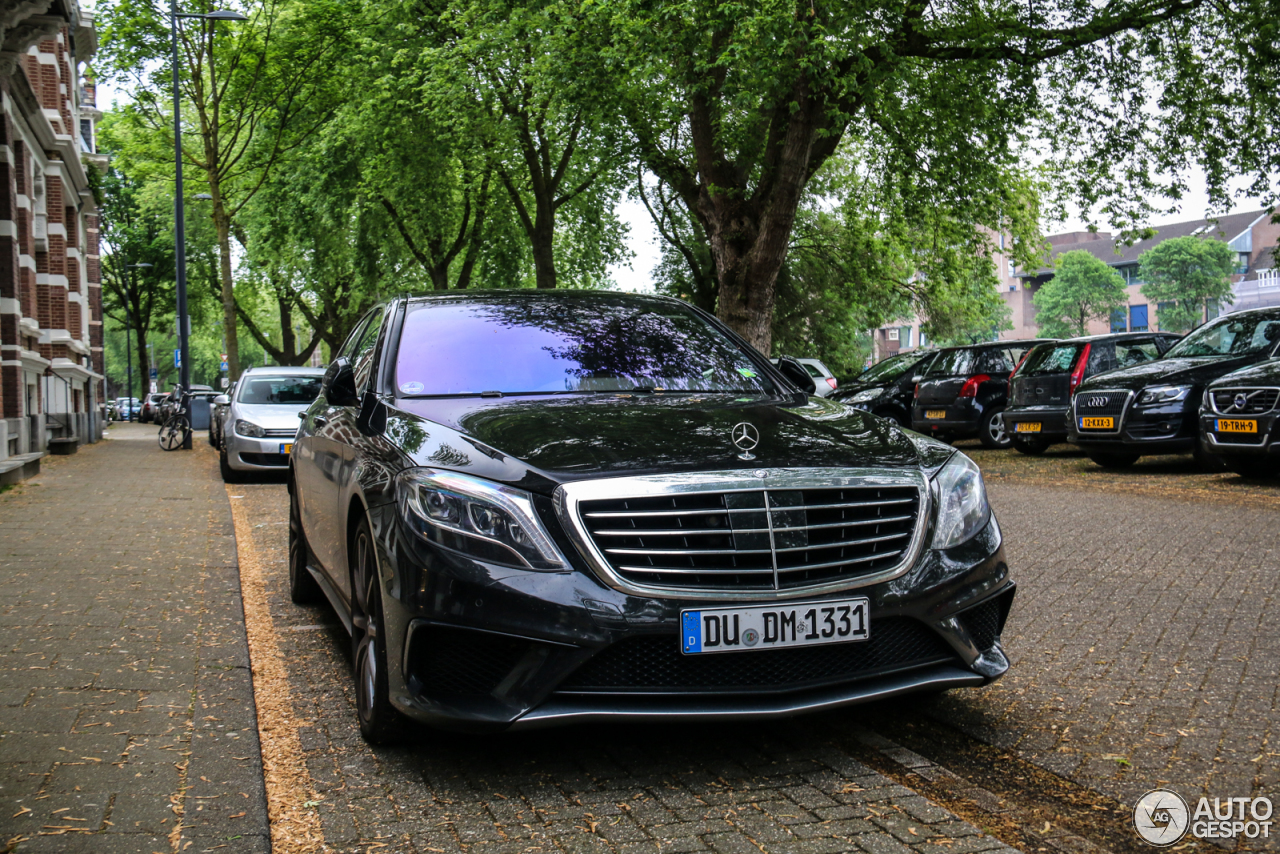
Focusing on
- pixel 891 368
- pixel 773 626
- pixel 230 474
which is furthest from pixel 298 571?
pixel 891 368

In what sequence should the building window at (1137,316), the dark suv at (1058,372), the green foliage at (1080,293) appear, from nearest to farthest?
the dark suv at (1058,372), the green foliage at (1080,293), the building window at (1137,316)

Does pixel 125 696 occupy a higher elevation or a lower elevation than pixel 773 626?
lower

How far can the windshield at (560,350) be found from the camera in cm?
478

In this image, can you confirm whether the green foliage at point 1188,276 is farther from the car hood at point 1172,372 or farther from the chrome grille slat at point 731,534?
the chrome grille slat at point 731,534

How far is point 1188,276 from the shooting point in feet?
257

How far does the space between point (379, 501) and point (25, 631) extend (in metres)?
3.01

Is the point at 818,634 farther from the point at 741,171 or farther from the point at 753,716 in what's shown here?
the point at 741,171

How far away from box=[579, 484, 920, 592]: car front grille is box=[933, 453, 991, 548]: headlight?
30 cm

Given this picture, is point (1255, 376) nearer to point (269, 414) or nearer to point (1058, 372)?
point (1058, 372)

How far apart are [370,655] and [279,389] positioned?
44.3ft

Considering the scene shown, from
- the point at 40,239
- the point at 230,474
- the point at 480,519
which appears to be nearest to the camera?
the point at 480,519

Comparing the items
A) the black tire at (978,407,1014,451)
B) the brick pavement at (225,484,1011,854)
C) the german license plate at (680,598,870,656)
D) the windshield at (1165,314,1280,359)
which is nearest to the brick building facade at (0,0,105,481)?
the brick pavement at (225,484,1011,854)

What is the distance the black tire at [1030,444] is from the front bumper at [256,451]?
32.9ft

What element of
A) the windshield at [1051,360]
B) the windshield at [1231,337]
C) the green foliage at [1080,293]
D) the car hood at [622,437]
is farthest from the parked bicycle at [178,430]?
the green foliage at [1080,293]
